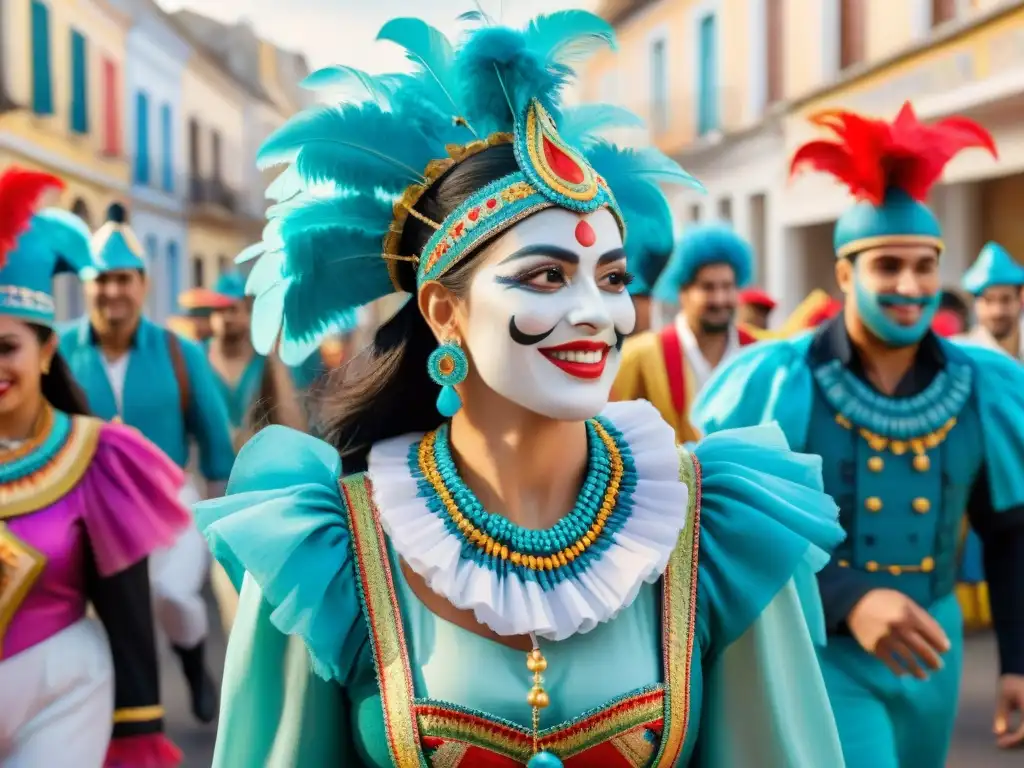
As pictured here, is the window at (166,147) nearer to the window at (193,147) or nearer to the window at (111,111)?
the window at (193,147)

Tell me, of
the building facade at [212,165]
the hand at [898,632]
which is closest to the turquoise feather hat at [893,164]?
the hand at [898,632]

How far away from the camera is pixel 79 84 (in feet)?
63.3

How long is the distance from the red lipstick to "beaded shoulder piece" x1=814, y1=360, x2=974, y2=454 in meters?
1.93

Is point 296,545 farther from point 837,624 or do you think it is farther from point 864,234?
point 864,234

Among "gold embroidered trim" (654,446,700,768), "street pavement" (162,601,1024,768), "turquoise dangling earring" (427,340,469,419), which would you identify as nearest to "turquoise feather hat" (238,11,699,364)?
"turquoise dangling earring" (427,340,469,419)

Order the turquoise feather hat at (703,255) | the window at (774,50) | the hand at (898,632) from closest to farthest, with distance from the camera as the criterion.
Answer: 1. the hand at (898,632)
2. the turquoise feather hat at (703,255)
3. the window at (774,50)

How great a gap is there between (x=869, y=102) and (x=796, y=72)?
2893 mm

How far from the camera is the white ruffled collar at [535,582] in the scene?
7.89 ft

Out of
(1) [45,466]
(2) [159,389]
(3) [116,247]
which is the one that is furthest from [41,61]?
(1) [45,466]

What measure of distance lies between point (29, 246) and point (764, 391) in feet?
6.94

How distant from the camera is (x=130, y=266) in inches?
277

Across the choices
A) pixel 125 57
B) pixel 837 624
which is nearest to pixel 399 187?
pixel 837 624

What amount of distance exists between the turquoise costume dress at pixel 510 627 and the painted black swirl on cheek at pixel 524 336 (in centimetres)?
29

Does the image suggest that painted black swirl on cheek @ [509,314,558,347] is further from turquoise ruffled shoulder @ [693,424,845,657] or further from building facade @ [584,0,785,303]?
building facade @ [584,0,785,303]
